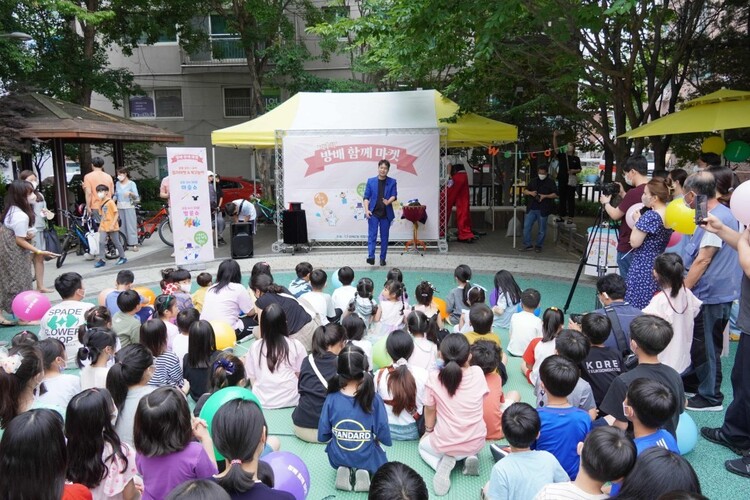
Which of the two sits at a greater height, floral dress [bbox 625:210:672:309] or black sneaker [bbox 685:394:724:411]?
floral dress [bbox 625:210:672:309]

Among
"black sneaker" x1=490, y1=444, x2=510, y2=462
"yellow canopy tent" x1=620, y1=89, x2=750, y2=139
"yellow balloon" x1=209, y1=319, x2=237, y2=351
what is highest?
"yellow canopy tent" x1=620, y1=89, x2=750, y2=139

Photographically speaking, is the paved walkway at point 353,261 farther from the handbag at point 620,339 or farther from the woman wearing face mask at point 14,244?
the handbag at point 620,339

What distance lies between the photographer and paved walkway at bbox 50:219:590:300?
31.4 ft

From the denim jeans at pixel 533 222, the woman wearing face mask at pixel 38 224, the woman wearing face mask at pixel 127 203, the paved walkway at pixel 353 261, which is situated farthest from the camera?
the denim jeans at pixel 533 222

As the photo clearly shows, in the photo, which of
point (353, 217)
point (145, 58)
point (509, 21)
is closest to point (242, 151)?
point (145, 58)

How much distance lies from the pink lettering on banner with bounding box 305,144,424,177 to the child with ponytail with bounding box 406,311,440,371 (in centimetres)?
725

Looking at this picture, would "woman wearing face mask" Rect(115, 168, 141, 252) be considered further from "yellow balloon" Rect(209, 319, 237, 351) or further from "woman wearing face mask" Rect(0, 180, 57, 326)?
"yellow balloon" Rect(209, 319, 237, 351)

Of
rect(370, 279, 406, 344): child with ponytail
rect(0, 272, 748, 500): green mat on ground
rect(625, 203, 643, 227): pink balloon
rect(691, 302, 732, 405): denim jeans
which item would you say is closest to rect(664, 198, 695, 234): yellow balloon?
rect(691, 302, 732, 405): denim jeans

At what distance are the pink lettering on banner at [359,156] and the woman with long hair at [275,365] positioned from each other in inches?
→ 304

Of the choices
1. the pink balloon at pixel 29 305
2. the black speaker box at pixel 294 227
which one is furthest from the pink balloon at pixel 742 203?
the black speaker box at pixel 294 227

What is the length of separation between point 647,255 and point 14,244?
7048mm

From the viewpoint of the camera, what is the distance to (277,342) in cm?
432

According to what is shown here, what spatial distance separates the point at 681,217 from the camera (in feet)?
14.5

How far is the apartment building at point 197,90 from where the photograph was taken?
78.1 ft
